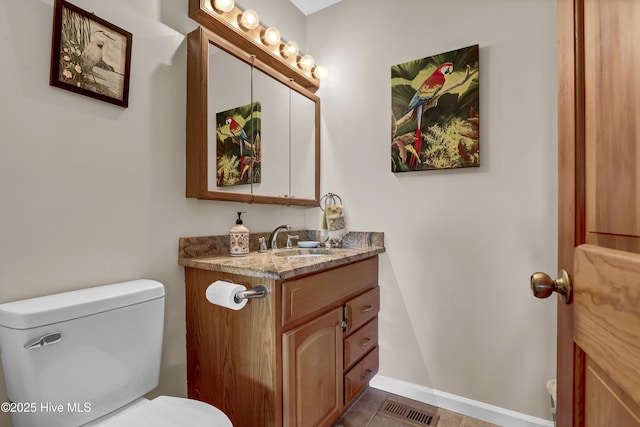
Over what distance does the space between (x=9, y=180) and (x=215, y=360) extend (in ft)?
3.06

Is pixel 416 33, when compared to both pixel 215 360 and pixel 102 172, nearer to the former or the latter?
pixel 102 172

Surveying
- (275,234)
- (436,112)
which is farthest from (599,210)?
(275,234)

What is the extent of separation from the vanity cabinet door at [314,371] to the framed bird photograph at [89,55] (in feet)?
3.65

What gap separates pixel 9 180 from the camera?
89 centimetres

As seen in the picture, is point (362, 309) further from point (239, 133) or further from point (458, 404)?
point (239, 133)

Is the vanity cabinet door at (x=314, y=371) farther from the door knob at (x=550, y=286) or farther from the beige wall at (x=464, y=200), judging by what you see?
the door knob at (x=550, y=286)

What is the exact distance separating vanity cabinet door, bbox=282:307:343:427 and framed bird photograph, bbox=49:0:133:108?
1.11 m

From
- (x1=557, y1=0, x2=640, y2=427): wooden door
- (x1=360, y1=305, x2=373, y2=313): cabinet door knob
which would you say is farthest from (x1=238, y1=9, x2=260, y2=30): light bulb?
(x1=360, y1=305, x2=373, y2=313): cabinet door knob

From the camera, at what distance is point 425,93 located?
1.69 meters

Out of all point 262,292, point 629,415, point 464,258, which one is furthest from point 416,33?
point 629,415

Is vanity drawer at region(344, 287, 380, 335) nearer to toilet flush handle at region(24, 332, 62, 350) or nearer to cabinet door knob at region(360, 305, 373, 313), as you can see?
cabinet door knob at region(360, 305, 373, 313)

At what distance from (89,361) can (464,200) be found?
170cm

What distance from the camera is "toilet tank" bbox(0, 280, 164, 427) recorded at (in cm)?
81

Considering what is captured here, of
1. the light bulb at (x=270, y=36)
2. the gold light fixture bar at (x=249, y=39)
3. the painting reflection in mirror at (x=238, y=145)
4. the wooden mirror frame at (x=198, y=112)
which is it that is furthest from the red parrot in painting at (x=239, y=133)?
the light bulb at (x=270, y=36)
